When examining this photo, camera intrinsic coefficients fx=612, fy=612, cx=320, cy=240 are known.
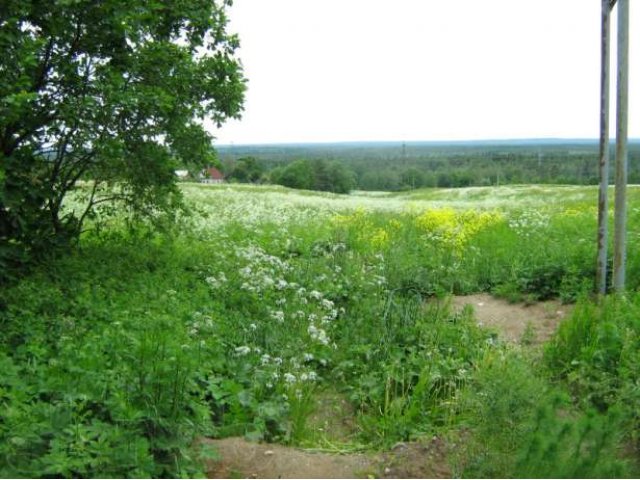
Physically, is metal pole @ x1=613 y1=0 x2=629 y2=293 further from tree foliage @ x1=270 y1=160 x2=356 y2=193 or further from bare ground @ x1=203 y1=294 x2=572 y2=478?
tree foliage @ x1=270 y1=160 x2=356 y2=193

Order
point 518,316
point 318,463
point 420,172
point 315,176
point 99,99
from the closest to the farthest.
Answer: point 318,463, point 99,99, point 518,316, point 315,176, point 420,172

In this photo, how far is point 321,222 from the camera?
14445mm

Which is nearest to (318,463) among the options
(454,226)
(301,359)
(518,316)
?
(301,359)

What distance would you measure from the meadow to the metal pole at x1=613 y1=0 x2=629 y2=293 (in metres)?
0.49

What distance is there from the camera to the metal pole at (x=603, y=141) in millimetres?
7242

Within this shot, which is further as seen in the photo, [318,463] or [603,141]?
[603,141]

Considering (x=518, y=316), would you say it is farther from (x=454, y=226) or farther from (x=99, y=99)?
(x=99, y=99)

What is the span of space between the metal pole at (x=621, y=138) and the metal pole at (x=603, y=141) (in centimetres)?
17

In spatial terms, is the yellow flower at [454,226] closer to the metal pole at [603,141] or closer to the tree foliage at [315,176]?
the metal pole at [603,141]

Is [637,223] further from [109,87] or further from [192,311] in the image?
[109,87]

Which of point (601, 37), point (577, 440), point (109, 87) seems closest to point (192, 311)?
point (109, 87)

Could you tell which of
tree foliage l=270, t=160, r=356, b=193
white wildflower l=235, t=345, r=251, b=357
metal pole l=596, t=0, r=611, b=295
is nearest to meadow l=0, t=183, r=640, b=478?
white wildflower l=235, t=345, r=251, b=357

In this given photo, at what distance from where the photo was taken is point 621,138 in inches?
280

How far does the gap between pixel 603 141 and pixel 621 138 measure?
0.33 m
